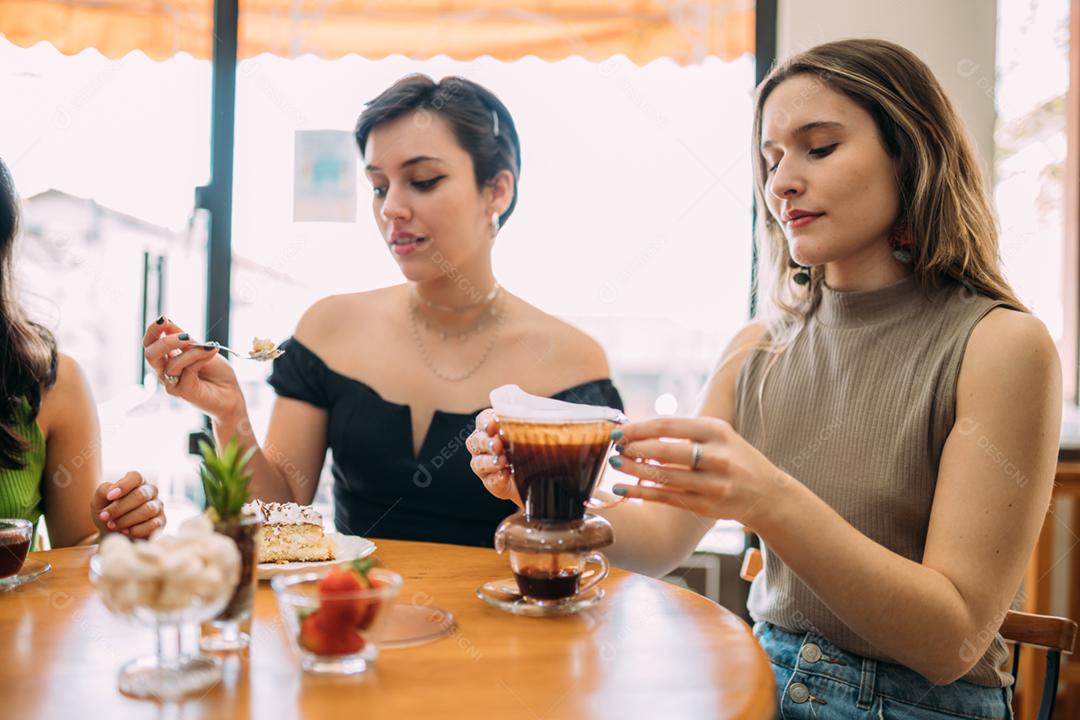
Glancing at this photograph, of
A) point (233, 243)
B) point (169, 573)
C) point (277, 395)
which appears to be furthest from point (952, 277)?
point (233, 243)

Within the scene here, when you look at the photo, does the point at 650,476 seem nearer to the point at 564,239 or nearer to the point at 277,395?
the point at 277,395

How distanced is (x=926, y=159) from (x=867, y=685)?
894 millimetres

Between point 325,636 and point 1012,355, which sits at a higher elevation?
point 1012,355

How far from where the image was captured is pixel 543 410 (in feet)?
4.08

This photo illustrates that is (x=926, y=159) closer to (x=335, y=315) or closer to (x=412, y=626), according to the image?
(x=412, y=626)

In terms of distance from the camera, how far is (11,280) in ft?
6.81

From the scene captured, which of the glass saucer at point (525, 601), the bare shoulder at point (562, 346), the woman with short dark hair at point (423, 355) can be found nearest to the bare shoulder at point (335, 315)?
the woman with short dark hair at point (423, 355)

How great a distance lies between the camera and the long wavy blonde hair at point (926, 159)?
1.60 m

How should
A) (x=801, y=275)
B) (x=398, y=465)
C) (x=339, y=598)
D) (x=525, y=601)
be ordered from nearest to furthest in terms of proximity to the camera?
(x=339, y=598)
(x=525, y=601)
(x=801, y=275)
(x=398, y=465)

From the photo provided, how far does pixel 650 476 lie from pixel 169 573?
1.95 feet

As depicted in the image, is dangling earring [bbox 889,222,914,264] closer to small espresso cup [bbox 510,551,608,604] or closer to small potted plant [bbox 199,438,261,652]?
small espresso cup [bbox 510,551,608,604]

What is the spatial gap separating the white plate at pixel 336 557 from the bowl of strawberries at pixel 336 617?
0.33 meters

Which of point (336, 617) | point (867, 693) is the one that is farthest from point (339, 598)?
point (867, 693)

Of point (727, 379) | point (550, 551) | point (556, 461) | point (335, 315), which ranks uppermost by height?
point (335, 315)
